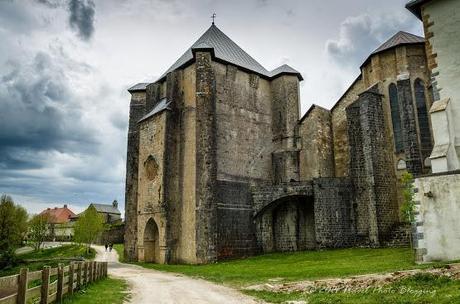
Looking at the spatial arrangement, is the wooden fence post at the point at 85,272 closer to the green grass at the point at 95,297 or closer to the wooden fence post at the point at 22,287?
the green grass at the point at 95,297

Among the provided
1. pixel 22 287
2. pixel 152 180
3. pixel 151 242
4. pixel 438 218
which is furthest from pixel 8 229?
pixel 438 218

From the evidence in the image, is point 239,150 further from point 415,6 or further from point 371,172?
point 415,6

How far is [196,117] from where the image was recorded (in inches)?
976

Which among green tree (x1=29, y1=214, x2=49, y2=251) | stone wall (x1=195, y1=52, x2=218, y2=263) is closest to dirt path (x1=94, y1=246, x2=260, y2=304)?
stone wall (x1=195, y1=52, x2=218, y2=263)

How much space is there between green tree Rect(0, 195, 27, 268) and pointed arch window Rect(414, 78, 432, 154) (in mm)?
31575

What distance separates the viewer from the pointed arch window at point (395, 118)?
2334 cm

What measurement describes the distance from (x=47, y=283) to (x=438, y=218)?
11625 millimetres

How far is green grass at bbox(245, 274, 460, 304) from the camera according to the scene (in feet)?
24.3

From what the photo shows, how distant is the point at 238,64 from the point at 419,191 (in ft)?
58.5

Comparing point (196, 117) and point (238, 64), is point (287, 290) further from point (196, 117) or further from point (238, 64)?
point (238, 64)

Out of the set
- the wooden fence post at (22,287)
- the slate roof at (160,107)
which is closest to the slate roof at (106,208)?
the slate roof at (160,107)

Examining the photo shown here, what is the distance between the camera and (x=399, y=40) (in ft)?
79.6

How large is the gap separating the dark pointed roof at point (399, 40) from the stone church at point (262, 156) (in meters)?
0.07

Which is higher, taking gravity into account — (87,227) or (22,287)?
(87,227)
